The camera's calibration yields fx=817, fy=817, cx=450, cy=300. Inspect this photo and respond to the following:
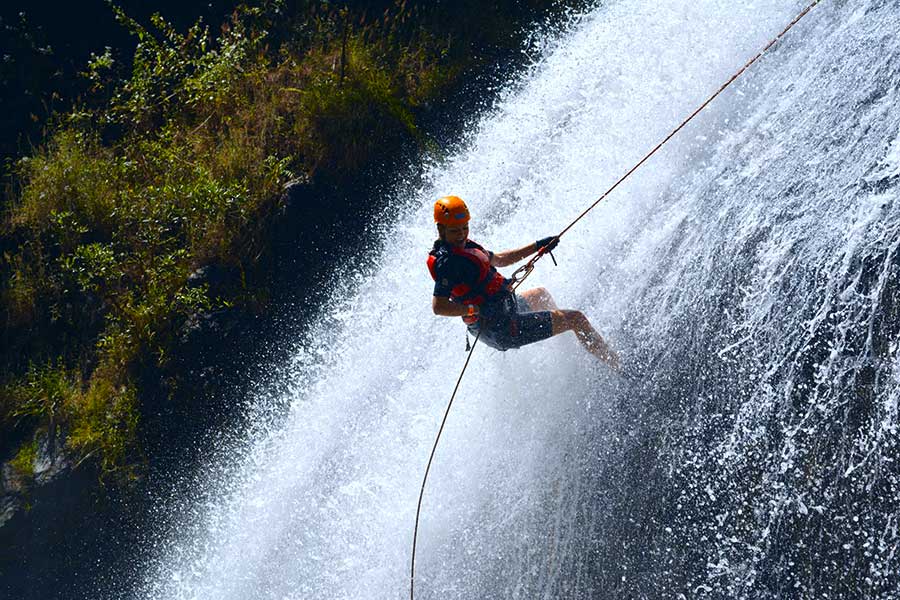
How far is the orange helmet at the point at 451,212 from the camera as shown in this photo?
531 cm

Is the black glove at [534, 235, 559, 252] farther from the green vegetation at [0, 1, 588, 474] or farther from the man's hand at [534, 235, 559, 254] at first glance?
the green vegetation at [0, 1, 588, 474]

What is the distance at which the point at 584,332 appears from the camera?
5.84 m

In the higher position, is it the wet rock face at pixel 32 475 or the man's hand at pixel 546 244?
the wet rock face at pixel 32 475

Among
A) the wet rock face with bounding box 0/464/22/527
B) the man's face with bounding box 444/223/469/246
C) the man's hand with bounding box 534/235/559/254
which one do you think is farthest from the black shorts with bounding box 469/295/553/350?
the wet rock face with bounding box 0/464/22/527

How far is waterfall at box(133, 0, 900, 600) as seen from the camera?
5090mm

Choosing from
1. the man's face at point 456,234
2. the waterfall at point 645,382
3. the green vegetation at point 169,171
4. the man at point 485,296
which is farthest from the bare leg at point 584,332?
the green vegetation at point 169,171

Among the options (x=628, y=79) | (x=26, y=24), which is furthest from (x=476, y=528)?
(x=26, y=24)

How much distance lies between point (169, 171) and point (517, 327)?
167 inches

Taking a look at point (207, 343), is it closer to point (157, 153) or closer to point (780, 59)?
point (157, 153)

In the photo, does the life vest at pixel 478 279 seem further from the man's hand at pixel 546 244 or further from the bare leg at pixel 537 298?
the bare leg at pixel 537 298

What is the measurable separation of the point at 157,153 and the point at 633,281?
16.2ft

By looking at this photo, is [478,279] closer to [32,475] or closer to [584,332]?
[584,332]

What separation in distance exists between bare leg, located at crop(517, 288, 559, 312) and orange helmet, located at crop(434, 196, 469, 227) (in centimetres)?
110

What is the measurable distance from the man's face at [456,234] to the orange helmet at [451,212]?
0.10 feet
